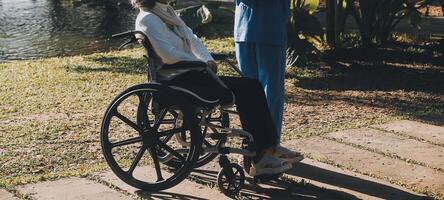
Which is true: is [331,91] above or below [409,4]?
below

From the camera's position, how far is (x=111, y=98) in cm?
722

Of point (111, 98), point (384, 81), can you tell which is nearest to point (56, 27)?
point (111, 98)

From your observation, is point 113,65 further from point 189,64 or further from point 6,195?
point 189,64

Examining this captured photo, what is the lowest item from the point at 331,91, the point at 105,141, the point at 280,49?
the point at 331,91

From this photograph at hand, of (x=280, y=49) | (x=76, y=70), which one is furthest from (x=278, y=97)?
(x=76, y=70)

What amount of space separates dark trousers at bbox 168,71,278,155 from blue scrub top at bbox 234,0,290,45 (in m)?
0.40

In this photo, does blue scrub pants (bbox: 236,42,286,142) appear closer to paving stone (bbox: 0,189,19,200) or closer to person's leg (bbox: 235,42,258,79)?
person's leg (bbox: 235,42,258,79)

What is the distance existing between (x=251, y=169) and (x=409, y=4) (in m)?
5.76

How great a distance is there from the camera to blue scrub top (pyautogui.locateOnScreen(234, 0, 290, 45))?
450 centimetres

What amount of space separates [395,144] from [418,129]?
1.81ft

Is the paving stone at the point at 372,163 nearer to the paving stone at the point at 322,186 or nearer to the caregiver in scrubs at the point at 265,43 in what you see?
the paving stone at the point at 322,186

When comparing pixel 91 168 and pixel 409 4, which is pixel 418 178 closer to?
pixel 91 168

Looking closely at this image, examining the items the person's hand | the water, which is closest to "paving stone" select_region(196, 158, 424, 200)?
the person's hand

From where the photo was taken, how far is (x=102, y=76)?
8.41 meters
